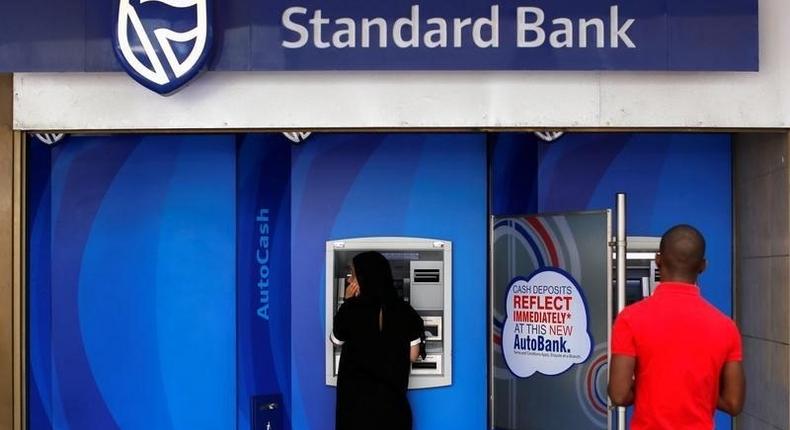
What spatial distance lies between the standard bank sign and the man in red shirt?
184 centimetres

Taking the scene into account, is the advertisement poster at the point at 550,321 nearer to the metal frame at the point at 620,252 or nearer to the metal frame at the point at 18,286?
the metal frame at the point at 620,252

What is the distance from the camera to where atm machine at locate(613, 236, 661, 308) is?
5902mm

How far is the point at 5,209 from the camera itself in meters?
5.73

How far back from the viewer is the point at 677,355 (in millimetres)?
3598

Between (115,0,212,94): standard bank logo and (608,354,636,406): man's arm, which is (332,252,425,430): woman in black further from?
(608,354,636,406): man's arm

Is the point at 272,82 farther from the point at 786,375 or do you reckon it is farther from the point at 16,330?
the point at 786,375

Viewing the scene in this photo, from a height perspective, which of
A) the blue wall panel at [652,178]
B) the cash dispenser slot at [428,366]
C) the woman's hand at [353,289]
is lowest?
the cash dispenser slot at [428,366]

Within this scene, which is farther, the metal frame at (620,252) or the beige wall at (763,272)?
the beige wall at (763,272)

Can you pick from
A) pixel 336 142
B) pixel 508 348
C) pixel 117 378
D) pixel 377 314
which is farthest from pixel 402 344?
pixel 117 378

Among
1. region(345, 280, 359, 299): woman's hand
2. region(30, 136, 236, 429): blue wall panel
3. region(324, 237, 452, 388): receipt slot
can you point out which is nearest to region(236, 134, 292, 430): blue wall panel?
region(30, 136, 236, 429): blue wall panel

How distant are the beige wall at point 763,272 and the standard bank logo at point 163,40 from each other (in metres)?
2.93

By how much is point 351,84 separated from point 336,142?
81cm

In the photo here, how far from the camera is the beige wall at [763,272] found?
5.45 m

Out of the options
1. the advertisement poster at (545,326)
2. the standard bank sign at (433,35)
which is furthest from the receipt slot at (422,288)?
the standard bank sign at (433,35)
